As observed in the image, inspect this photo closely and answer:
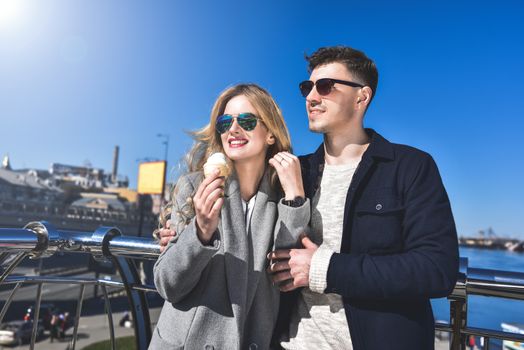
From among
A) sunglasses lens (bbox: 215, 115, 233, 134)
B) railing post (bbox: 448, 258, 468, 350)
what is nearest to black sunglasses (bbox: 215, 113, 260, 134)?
sunglasses lens (bbox: 215, 115, 233, 134)

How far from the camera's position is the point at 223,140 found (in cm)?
206

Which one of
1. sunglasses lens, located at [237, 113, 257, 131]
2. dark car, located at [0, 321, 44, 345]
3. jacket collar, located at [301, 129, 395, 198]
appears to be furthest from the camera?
dark car, located at [0, 321, 44, 345]

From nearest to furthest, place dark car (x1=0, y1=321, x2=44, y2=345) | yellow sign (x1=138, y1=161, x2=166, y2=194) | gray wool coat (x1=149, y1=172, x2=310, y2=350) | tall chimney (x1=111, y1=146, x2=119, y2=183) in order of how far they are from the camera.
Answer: gray wool coat (x1=149, y1=172, x2=310, y2=350), dark car (x1=0, y1=321, x2=44, y2=345), yellow sign (x1=138, y1=161, x2=166, y2=194), tall chimney (x1=111, y1=146, x2=119, y2=183)

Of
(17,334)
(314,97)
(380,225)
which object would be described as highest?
(314,97)

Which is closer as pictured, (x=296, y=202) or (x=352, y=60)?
(x=296, y=202)

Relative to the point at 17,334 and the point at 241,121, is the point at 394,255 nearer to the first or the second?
the point at 241,121

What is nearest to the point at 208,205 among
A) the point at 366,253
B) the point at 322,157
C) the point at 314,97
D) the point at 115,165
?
the point at 366,253

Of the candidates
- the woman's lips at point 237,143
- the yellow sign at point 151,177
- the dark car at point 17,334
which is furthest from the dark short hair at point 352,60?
the yellow sign at point 151,177

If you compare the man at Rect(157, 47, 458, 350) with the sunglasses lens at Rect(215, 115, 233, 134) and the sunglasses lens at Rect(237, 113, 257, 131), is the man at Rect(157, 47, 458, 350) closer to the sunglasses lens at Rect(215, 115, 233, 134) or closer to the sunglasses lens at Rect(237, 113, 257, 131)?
the sunglasses lens at Rect(237, 113, 257, 131)

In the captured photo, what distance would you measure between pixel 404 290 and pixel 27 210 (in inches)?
3381

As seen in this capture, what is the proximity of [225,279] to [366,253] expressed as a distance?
646 millimetres

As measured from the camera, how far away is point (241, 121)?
2.03 m

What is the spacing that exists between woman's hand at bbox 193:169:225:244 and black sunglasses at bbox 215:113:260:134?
A: 1.54 feet

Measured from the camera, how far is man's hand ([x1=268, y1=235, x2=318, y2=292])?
5.54ft
